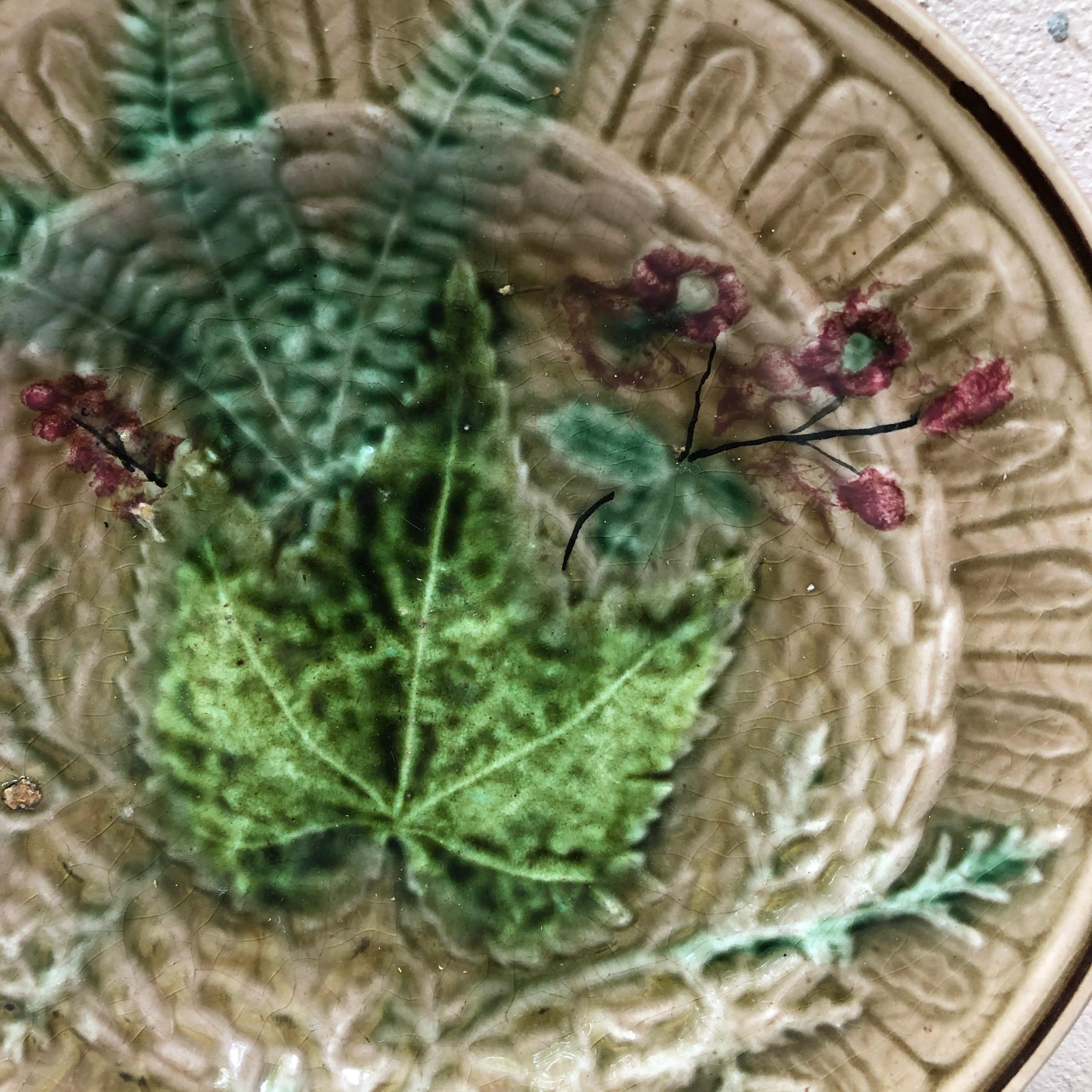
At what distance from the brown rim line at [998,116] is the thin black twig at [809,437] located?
11 centimetres

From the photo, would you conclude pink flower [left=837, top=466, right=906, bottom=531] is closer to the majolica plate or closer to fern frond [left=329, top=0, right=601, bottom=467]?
the majolica plate

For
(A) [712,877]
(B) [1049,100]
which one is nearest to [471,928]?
(A) [712,877]

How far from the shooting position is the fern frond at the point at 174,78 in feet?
1.33

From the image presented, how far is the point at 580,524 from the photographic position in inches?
20.2

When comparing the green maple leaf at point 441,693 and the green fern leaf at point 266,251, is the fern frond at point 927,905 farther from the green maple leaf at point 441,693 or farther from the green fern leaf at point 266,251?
the green fern leaf at point 266,251

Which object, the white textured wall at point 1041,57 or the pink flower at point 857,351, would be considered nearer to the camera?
the pink flower at point 857,351

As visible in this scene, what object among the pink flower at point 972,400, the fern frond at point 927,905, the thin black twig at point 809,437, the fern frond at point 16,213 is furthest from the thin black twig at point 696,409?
the fern frond at point 16,213

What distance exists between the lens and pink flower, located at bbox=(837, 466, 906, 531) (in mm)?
465

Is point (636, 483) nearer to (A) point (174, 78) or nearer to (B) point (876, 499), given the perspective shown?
(B) point (876, 499)

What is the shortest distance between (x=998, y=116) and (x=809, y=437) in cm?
18

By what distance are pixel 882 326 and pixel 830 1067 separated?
0.43 m

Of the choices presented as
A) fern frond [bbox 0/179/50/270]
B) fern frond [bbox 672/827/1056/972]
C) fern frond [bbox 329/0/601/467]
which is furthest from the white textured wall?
fern frond [bbox 0/179/50/270]

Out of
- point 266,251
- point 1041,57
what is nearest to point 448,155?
point 266,251

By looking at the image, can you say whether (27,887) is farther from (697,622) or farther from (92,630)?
(697,622)
